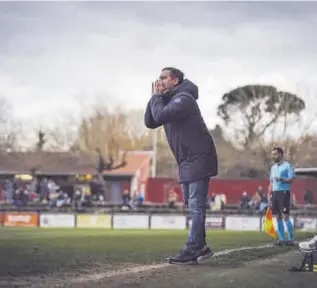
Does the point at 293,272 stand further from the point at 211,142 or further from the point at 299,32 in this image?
the point at 299,32

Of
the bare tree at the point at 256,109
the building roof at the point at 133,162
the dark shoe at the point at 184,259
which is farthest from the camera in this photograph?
the building roof at the point at 133,162

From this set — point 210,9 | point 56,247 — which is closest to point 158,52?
point 210,9

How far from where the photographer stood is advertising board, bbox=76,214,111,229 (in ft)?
85.9

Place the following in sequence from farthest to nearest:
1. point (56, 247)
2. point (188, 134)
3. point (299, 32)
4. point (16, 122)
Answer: point (16, 122) → point (299, 32) → point (56, 247) → point (188, 134)

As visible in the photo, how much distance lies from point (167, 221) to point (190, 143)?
69.5 feet

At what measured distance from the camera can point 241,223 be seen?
25.4 metres

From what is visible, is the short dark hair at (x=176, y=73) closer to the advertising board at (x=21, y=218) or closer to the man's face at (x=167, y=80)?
the man's face at (x=167, y=80)

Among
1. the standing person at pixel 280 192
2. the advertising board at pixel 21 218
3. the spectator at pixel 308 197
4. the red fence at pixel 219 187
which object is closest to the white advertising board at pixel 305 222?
the advertising board at pixel 21 218

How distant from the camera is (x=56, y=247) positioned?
684cm

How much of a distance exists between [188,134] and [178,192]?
4058cm

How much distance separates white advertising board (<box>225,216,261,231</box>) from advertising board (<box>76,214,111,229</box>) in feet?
15.3

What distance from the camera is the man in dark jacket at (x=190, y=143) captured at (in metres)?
5.52

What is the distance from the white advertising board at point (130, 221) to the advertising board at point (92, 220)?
1.05 ft

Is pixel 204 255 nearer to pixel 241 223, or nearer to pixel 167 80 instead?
pixel 167 80
